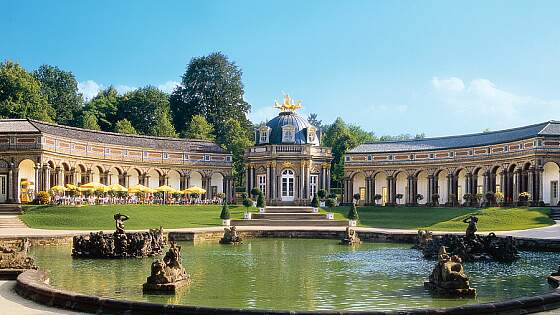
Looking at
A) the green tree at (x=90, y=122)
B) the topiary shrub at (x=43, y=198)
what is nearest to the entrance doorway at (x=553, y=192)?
the topiary shrub at (x=43, y=198)

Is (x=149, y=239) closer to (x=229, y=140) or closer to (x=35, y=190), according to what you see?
(x=35, y=190)

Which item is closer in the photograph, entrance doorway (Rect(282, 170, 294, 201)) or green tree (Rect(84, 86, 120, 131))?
entrance doorway (Rect(282, 170, 294, 201))

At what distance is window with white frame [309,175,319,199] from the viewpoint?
212ft

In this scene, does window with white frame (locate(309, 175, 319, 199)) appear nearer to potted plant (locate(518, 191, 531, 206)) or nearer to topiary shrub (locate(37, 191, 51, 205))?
potted plant (locate(518, 191, 531, 206))

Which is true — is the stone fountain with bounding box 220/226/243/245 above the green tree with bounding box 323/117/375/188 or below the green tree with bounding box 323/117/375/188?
below

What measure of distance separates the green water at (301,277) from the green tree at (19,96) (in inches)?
1807

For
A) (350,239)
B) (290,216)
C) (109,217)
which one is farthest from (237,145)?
(350,239)

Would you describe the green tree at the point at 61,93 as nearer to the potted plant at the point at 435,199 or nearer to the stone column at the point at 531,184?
the potted plant at the point at 435,199

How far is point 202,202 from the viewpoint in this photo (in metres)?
64.2

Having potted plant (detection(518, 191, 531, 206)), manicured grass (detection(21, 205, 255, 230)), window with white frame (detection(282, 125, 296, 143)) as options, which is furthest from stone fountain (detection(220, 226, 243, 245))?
window with white frame (detection(282, 125, 296, 143))

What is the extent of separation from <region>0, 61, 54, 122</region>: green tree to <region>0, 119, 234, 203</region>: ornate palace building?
12.2 m

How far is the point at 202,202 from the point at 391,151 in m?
20.8

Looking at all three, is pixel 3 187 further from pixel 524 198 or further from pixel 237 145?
pixel 524 198

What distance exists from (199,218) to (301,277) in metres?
28.8
